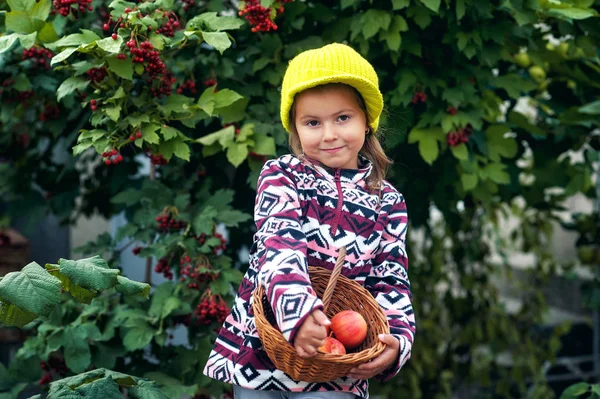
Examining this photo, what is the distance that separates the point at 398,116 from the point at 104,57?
Result: 1.05 m

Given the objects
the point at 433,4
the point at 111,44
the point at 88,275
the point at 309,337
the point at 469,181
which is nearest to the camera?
the point at 309,337

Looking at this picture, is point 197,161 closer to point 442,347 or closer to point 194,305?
point 194,305

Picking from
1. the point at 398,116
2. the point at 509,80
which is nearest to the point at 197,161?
the point at 398,116

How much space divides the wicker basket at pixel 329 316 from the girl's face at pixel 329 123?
28 cm

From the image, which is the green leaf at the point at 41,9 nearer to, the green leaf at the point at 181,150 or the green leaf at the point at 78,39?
the green leaf at the point at 78,39

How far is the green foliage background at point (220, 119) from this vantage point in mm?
2512

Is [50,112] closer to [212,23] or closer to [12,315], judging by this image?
[212,23]

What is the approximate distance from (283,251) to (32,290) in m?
0.58

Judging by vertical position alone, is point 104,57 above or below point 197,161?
above

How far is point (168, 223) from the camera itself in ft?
8.80

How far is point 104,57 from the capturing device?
239 centimetres

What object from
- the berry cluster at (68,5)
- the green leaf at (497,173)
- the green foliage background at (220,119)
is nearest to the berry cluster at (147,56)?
the green foliage background at (220,119)

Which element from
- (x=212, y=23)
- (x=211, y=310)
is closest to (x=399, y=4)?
(x=212, y=23)

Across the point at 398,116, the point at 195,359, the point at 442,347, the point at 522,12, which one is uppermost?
the point at 522,12
